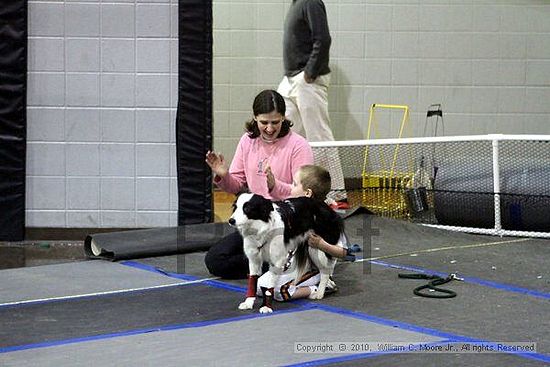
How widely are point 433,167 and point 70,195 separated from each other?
2.74m

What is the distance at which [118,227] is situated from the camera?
7387 mm

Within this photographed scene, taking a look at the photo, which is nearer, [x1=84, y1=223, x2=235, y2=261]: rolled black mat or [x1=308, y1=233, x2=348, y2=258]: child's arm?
[x1=308, y1=233, x2=348, y2=258]: child's arm

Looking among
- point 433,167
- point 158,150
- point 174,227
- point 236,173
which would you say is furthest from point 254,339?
point 433,167

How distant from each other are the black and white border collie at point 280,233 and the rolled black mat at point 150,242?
1492 millimetres

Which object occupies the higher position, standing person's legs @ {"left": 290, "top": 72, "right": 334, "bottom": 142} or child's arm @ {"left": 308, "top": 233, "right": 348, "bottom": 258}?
standing person's legs @ {"left": 290, "top": 72, "right": 334, "bottom": 142}

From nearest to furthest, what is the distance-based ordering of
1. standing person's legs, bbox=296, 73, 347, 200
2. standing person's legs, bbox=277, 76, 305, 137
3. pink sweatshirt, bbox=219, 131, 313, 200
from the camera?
pink sweatshirt, bbox=219, 131, 313, 200
standing person's legs, bbox=296, 73, 347, 200
standing person's legs, bbox=277, 76, 305, 137

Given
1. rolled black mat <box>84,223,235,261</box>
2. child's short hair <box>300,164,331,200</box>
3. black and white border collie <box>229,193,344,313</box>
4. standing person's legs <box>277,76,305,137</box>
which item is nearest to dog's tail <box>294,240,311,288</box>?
black and white border collie <box>229,193,344,313</box>

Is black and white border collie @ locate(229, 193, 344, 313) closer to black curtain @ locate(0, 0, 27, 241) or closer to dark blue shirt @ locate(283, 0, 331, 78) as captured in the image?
black curtain @ locate(0, 0, 27, 241)

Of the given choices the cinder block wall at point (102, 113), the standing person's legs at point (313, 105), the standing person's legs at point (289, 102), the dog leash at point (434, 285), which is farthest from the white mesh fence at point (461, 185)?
the dog leash at point (434, 285)

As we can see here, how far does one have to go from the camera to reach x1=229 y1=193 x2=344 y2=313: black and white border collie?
4625 millimetres

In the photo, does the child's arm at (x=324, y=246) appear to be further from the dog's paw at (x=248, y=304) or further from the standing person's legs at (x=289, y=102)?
the standing person's legs at (x=289, y=102)

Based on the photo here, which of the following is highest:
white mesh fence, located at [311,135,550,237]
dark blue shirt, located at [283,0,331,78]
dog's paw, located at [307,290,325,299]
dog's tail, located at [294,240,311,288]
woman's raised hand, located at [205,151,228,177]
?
dark blue shirt, located at [283,0,331,78]

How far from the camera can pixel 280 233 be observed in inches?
187

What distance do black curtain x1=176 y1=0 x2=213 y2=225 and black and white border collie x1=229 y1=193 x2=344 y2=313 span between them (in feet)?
7.66
